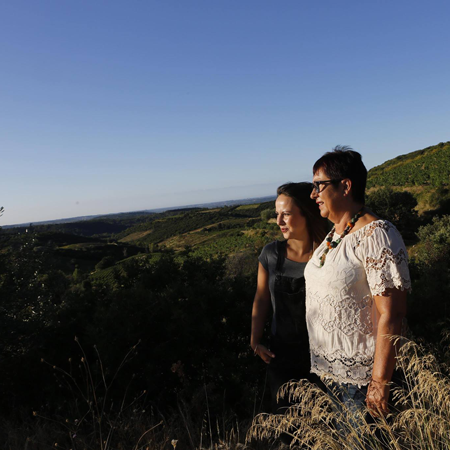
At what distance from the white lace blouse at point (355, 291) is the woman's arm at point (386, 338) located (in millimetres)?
61

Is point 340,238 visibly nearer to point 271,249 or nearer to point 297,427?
point 271,249

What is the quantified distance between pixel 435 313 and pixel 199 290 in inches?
110

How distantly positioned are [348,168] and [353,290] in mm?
649

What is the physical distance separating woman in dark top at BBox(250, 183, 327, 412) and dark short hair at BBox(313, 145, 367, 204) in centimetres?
50

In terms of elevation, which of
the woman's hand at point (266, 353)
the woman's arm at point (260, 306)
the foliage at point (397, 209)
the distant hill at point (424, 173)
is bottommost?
the foliage at point (397, 209)

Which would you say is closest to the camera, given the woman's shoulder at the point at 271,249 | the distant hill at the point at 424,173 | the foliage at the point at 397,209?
the woman's shoulder at the point at 271,249

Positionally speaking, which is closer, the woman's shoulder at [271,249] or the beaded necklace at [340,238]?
the beaded necklace at [340,238]

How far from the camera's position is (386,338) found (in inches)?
62.0

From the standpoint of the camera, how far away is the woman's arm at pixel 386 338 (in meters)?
1.59

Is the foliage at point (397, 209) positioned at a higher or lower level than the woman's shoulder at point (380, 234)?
lower

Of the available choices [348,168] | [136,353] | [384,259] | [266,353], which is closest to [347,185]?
[348,168]

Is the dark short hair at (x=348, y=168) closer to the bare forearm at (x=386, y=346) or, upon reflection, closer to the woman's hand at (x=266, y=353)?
the bare forearm at (x=386, y=346)

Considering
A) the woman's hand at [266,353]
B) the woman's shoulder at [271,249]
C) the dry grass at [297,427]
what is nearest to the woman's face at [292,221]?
the woman's shoulder at [271,249]

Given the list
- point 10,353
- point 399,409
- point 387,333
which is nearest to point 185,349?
point 10,353
